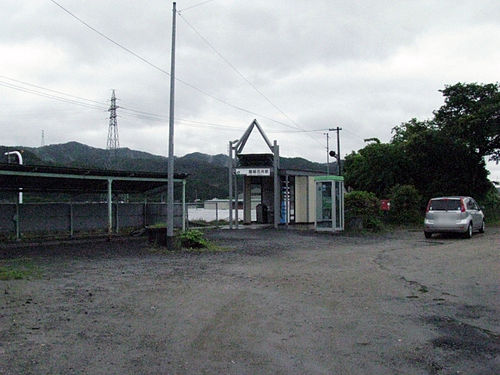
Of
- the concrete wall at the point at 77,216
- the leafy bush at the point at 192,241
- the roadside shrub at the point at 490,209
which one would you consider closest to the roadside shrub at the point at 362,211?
the concrete wall at the point at 77,216

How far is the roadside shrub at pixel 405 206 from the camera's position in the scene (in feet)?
97.2

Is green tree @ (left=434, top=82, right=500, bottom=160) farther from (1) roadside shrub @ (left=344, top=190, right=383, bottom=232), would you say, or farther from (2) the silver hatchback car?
(2) the silver hatchback car

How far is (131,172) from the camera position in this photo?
68.5 feet

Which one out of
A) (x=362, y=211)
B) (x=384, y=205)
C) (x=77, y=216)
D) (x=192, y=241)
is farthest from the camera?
(x=384, y=205)

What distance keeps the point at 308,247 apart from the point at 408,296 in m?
9.08

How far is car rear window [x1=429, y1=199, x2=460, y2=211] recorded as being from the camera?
66.5 ft

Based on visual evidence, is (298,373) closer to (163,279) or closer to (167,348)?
(167,348)

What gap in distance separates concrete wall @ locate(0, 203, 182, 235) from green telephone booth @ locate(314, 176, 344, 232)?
7.71 meters

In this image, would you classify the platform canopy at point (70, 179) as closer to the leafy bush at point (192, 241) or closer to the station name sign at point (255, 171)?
the station name sign at point (255, 171)

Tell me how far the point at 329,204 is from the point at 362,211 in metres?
2.96

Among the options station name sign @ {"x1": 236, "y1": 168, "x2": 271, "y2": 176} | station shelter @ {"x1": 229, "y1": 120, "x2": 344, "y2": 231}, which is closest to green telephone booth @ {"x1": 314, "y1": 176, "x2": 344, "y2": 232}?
station shelter @ {"x1": 229, "y1": 120, "x2": 344, "y2": 231}

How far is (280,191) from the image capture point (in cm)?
2767

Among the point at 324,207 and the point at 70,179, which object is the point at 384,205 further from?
the point at 70,179

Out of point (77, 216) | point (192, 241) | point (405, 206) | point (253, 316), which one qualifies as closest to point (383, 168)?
point (405, 206)
